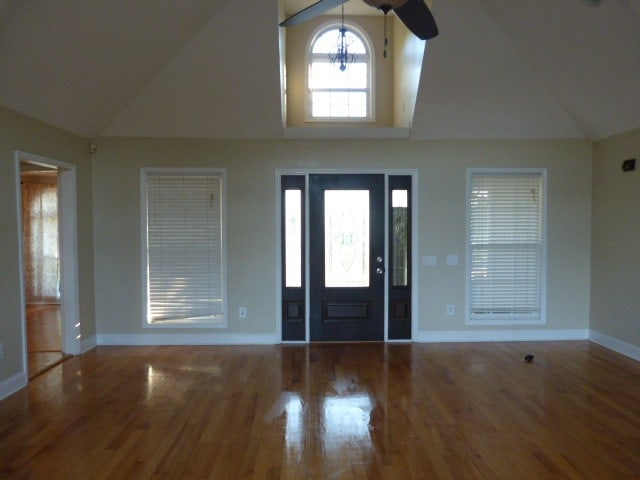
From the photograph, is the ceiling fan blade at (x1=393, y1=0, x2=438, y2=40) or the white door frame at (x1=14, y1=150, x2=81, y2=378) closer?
the ceiling fan blade at (x1=393, y1=0, x2=438, y2=40)

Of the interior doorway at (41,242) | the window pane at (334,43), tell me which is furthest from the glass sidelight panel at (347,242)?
the interior doorway at (41,242)

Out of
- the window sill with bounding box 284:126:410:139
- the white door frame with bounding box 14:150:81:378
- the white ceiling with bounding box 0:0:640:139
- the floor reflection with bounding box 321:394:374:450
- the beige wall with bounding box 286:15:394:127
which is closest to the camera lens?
the floor reflection with bounding box 321:394:374:450

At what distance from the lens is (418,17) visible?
→ 2711 mm

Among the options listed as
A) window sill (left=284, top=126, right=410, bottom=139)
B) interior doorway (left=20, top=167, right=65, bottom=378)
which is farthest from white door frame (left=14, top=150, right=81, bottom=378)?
interior doorway (left=20, top=167, right=65, bottom=378)

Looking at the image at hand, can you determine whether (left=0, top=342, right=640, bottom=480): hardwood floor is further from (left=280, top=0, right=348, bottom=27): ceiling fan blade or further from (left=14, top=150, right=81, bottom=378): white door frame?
(left=280, top=0, right=348, bottom=27): ceiling fan blade

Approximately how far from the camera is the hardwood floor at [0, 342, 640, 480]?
2492 mm

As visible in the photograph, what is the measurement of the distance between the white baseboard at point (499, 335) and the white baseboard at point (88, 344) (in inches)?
154

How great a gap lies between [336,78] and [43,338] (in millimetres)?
5159

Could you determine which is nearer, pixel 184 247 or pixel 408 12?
pixel 408 12

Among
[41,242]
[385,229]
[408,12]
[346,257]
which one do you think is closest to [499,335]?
[385,229]

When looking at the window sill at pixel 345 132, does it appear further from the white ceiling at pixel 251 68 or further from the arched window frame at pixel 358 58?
the arched window frame at pixel 358 58

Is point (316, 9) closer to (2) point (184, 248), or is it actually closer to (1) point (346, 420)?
(1) point (346, 420)

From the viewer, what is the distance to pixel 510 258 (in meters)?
5.19

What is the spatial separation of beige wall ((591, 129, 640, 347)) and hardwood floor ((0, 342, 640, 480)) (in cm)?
46
